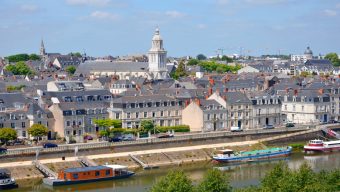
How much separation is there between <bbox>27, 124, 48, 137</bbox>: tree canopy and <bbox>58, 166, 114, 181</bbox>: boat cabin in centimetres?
910

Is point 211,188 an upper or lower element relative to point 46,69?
lower

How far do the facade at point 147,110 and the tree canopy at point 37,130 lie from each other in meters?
8.08

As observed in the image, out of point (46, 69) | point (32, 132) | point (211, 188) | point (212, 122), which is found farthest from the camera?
point (46, 69)

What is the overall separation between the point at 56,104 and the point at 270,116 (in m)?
20.4

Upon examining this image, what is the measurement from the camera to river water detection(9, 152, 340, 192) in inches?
1734

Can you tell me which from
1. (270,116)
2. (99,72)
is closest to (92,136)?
(270,116)

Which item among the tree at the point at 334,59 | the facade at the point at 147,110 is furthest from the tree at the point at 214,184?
the tree at the point at 334,59

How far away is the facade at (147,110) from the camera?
61500mm

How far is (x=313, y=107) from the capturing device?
6788cm

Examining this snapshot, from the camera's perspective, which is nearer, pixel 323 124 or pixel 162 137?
pixel 162 137

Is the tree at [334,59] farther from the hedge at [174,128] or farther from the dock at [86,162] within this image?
the dock at [86,162]

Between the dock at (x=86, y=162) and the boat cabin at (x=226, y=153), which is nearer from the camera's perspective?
the dock at (x=86, y=162)

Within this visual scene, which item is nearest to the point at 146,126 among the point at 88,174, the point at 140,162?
the point at 140,162

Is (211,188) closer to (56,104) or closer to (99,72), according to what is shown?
(56,104)
